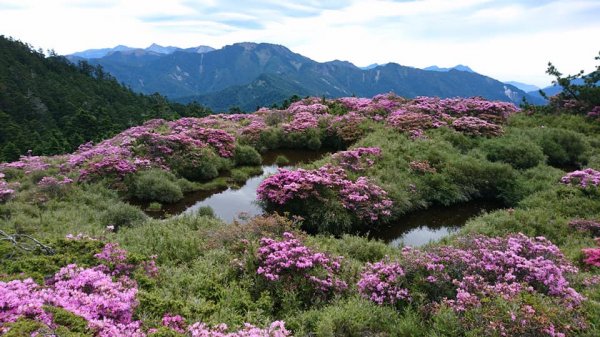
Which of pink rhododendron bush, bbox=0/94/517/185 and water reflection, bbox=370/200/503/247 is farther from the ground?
pink rhododendron bush, bbox=0/94/517/185

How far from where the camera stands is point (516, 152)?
60.9 feet

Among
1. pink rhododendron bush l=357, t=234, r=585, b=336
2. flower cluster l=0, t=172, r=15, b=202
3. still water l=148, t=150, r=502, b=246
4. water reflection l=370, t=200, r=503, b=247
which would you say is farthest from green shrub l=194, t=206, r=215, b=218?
pink rhododendron bush l=357, t=234, r=585, b=336

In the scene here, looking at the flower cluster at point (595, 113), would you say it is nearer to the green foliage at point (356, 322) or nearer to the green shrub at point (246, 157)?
the green shrub at point (246, 157)

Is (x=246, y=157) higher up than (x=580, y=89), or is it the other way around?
(x=580, y=89)

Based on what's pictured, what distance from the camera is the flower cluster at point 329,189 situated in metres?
13.2

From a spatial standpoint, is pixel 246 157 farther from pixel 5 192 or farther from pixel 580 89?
pixel 580 89

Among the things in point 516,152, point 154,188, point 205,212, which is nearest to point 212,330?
point 205,212

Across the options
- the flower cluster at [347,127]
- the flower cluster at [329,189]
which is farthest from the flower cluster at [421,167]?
the flower cluster at [347,127]

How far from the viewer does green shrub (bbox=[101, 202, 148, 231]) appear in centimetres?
1214

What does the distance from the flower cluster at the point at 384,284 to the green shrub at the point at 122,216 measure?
26.1 feet

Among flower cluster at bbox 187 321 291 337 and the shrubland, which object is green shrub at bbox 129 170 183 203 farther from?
flower cluster at bbox 187 321 291 337

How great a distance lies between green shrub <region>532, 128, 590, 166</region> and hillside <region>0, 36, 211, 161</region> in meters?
46.8

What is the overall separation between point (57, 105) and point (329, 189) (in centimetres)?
9754

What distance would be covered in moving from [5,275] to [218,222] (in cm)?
628
